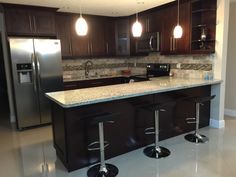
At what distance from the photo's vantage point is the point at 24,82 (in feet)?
13.4

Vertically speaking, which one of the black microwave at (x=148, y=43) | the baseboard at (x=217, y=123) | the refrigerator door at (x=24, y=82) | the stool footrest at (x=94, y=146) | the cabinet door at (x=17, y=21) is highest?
the cabinet door at (x=17, y=21)

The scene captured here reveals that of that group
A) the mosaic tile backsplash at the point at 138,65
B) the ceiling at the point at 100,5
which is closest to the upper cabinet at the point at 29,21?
the ceiling at the point at 100,5

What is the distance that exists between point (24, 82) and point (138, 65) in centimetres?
307

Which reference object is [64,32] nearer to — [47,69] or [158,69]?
[47,69]

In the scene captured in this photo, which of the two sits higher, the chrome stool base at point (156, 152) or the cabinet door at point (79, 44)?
the cabinet door at point (79, 44)

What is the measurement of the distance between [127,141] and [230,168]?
1369 mm

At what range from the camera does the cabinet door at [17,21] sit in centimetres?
404

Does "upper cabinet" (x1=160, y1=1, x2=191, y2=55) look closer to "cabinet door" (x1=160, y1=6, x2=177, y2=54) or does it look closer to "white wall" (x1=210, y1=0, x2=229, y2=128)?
"cabinet door" (x1=160, y1=6, x2=177, y2=54)

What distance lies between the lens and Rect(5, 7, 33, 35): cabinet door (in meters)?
4.04

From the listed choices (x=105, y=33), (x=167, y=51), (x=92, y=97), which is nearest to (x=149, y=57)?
(x=167, y=51)

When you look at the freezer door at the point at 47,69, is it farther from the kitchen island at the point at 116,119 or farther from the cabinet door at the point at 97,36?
the kitchen island at the point at 116,119

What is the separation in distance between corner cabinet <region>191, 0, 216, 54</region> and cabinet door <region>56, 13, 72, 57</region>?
2.79 metres

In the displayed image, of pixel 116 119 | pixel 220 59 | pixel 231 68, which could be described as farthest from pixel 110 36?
pixel 116 119

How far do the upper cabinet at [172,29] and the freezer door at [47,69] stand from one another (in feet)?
7.53
